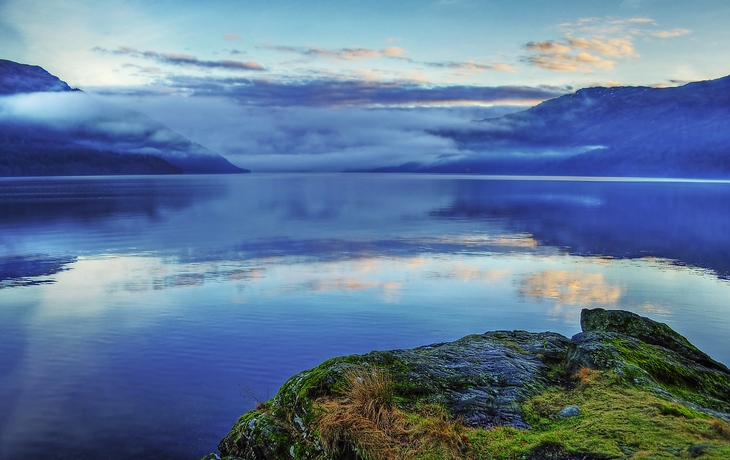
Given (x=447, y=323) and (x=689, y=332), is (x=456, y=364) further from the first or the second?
(x=689, y=332)

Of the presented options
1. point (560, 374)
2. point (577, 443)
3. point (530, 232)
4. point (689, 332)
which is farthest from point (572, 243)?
point (577, 443)

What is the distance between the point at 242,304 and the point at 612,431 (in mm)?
21882

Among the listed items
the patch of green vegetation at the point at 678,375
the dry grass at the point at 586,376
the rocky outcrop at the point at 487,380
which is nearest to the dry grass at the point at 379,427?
the rocky outcrop at the point at 487,380

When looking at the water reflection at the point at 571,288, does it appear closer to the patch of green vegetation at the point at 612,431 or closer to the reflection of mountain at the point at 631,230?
the reflection of mountain at the point at 631,230

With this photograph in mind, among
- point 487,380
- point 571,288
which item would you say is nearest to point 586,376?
point 487,380

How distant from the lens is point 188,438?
1423 cm

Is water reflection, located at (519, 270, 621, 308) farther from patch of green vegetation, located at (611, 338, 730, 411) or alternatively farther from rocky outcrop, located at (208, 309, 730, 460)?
patch of green vegetation, located at (611, 338, 730, 411)

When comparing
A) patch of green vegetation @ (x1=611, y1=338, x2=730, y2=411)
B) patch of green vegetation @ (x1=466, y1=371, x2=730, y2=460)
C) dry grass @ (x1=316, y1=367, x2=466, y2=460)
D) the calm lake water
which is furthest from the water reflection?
dry grass @ (x1=316, y1=367, x2=466, y2=460)

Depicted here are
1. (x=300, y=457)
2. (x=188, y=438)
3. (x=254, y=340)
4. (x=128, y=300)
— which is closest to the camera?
(x=300, y=457)

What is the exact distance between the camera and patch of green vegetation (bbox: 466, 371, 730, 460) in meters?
8.05

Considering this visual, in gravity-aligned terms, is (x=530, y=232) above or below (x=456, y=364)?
below

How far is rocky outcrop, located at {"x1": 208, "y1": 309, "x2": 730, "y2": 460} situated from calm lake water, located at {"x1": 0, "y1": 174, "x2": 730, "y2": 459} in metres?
4.65

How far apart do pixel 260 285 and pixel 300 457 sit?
24.0 meters

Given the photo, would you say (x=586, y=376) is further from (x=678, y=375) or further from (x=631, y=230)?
(x=631, y=230)
